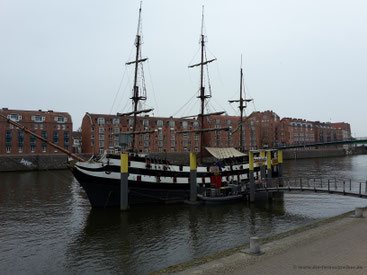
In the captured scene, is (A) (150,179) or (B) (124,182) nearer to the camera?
(B) (124,182)

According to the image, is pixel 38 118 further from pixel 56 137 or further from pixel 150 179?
pixel 150 179

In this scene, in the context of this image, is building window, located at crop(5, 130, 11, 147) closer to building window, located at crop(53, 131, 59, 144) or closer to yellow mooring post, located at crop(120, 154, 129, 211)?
building window, located at crop(53, 131, 59, 144)

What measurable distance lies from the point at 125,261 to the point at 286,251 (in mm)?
7472

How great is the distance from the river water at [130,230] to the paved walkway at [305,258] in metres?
3.82

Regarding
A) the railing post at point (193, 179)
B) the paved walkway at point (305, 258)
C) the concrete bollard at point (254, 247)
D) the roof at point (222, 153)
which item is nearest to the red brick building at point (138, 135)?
the roof at point (222, 153)

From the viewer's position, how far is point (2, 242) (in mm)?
16812

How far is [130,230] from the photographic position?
18.8m

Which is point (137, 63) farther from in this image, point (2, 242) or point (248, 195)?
point (2, 242)

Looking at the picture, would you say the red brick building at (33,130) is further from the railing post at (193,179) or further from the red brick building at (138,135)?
the railing post at (193,179)

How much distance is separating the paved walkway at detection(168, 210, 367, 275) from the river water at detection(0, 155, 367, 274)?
3.82m

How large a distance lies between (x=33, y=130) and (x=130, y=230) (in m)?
70.3

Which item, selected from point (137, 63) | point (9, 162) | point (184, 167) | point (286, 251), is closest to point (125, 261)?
point (286, 251)

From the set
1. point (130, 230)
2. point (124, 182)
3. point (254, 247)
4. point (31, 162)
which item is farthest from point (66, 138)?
point (254, 247)

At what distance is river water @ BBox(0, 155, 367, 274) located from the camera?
1371 cm
